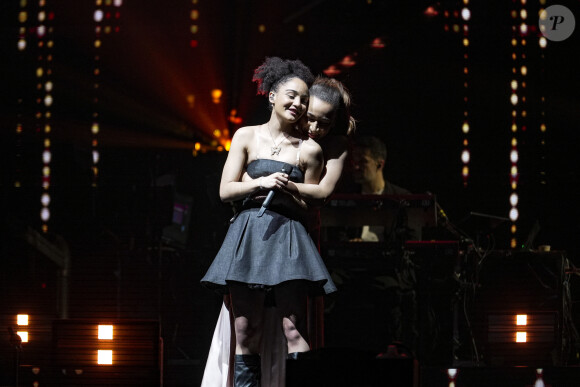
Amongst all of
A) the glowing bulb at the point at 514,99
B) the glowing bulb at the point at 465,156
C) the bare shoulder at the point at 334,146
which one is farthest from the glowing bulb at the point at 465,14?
the bare shoulder at the point at 334,146

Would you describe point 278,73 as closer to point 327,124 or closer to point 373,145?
point 327,124

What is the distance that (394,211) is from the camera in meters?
4.86

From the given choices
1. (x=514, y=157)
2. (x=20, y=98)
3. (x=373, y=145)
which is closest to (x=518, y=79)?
(x=514, y=157)

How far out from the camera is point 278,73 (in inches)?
137

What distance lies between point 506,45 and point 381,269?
2078 millimetres

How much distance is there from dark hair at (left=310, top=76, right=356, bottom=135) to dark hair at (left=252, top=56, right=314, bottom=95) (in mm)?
52

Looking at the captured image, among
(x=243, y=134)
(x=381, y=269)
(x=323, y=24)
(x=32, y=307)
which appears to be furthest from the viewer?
(x=323, y=24)

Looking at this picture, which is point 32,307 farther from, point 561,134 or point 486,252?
point 561,134

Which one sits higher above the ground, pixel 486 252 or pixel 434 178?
pixel 434 178

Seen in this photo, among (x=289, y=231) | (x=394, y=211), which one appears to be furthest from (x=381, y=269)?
(x=289, y=231)

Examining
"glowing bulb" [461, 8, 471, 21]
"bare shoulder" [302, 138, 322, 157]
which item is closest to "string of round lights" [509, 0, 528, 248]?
"glowing bulb" [461, 8, 471, 21]

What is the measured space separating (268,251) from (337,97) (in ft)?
2.52

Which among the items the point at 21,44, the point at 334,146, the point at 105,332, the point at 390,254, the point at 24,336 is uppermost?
the point at 21,44

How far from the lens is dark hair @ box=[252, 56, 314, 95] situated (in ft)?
11.4
